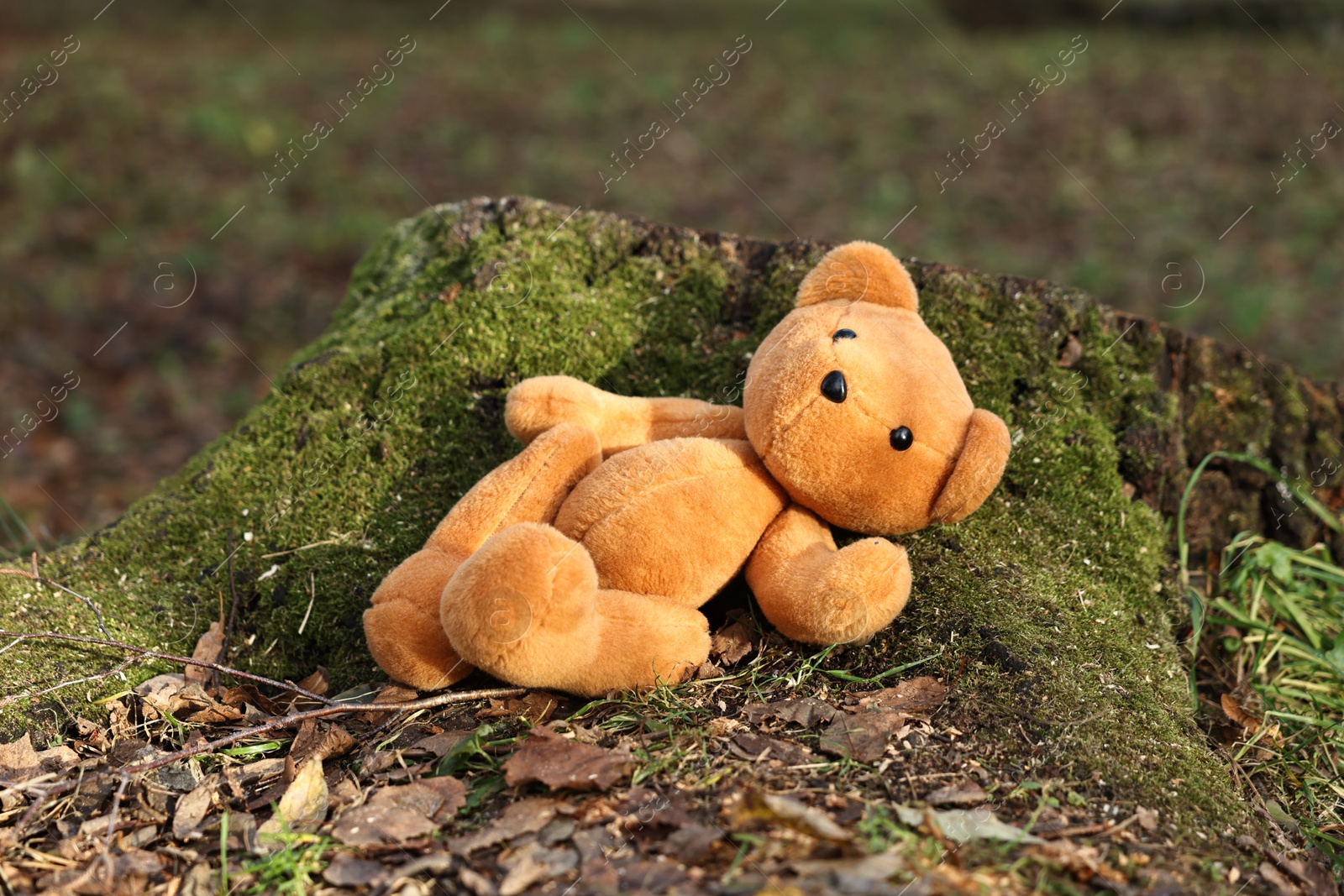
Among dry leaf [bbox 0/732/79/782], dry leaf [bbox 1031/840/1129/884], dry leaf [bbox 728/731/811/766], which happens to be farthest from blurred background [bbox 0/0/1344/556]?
dry leaf [bbox 1031/840/1129/884]

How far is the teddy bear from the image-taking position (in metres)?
2.13

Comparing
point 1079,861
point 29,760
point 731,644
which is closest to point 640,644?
point 731,644

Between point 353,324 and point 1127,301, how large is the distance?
7066 millimetres

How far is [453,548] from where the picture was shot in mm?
2479

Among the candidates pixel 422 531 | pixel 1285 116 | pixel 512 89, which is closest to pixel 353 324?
pixel 422 531

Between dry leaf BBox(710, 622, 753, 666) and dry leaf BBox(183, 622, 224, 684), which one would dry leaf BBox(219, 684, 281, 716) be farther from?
dry leaf BBox(710, 622, 753, 666)

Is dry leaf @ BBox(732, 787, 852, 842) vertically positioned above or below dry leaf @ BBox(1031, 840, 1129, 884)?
above

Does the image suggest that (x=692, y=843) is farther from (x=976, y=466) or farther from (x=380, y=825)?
(x=976, y=466)

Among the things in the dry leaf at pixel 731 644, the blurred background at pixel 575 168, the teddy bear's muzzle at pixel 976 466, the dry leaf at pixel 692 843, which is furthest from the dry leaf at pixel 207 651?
the blurred background at pixel 575 168

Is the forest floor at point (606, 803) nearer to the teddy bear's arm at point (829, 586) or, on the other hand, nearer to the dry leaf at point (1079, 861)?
the dry leaf at point (1079, 861)

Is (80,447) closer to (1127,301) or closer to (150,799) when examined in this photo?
(150,799)

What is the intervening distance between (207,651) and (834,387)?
204cm

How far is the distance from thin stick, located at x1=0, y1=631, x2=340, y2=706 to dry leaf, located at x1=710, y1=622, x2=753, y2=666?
1013 mm

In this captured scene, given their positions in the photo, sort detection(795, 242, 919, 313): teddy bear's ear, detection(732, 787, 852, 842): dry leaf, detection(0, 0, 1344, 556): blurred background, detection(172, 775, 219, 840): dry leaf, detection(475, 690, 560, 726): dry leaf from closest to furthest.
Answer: detection(732, 787, 852, 842): dry leaf → detection(172, 775, 219, 840): dry leaf → detection(475, 690, 560, 726): dry leaf → detection(795, 242, 919, 313): teddy bear's ear → detection(0, 0, 1344, 556): blurred background
